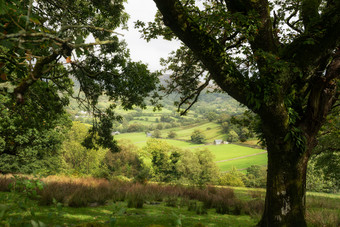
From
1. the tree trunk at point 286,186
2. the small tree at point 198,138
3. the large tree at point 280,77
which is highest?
the large tree at point 280,77

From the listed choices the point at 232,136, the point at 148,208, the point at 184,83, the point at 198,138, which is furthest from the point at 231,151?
the point at 148,208

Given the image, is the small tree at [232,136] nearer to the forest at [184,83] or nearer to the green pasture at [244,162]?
the green pasture at [244,162]

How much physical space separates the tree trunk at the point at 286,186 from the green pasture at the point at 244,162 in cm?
7837

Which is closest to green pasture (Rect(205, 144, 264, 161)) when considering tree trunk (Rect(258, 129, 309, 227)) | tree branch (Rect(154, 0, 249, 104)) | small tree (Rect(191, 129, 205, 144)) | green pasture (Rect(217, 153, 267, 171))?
green pasture (Rect(217, 153, 267, 171))

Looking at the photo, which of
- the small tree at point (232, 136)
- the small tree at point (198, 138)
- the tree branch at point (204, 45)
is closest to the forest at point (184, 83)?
the tree branch at point (204, 45)

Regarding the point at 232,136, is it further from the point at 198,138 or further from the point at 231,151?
the point at 198,138

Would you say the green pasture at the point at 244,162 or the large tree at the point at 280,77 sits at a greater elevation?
the large tree at the point at 280,77

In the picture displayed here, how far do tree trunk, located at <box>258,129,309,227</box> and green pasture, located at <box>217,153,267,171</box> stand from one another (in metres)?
78.4

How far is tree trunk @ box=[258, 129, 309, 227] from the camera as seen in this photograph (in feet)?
16.9

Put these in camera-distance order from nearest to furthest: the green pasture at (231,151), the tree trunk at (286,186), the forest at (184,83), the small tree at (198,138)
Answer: the forest at (184,83) → the tree trunk at (286,186) → the green pasture at (231,151) → the small tree at (198,138)

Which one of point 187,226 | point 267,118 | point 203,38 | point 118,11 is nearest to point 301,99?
point 267,118

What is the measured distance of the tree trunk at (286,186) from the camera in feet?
16.9

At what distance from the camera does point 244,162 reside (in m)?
83.1

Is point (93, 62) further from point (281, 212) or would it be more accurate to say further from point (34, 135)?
point (34, 135)
